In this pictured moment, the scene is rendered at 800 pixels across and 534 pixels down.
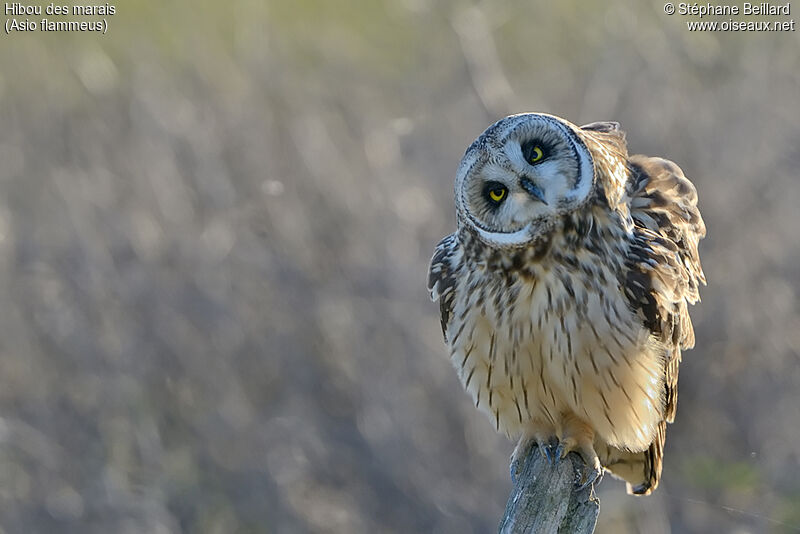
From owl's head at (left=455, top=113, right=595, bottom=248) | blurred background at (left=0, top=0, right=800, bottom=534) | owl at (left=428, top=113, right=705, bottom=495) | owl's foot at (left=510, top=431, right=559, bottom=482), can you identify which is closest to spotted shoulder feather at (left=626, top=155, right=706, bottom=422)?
owl at (left=428, top=113, right=705, bottom=495)

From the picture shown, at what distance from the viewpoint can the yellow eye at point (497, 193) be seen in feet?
9.94

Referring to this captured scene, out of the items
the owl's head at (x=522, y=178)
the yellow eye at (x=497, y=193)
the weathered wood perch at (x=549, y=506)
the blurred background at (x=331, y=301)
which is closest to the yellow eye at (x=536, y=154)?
the owl's head at (x=522, y=178)

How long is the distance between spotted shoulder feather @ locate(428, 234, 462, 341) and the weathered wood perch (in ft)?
2.49

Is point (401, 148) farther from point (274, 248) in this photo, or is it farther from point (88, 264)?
point (88, 264)

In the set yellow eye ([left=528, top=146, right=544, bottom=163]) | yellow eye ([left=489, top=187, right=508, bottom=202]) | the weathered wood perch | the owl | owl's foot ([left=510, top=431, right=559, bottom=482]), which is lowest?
owl's foot ([left=510, top=431, right=559, bottom=482])

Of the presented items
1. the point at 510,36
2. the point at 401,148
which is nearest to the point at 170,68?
the point at 401,148

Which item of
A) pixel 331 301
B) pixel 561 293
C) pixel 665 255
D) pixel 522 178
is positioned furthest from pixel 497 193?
pixel 331 301

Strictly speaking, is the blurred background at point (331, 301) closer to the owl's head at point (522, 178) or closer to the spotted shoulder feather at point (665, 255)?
the spotted shoulder feather at point (665, 255)

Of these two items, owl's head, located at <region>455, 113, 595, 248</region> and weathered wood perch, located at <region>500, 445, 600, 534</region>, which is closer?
weathered wood perch, located at <region>500, 445, 600, 534</region>

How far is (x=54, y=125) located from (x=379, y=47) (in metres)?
2.32

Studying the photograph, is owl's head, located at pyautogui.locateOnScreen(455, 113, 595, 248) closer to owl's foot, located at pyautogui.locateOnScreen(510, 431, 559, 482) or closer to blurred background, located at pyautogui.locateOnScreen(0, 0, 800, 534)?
owl's foot, located at pyautogui.locateOnScreen(510, 431, 559, 482)

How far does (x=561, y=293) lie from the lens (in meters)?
3.16

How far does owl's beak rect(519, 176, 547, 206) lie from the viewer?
2990 mm

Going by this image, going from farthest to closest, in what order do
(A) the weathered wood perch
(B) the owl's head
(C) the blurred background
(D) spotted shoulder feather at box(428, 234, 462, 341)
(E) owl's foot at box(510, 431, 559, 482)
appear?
(C) the blurred background → (D) spotted shoulder feather at box(428, 234, 462, 341) → (E) owl's foot at box(510, 431, 559, 482) → (B) the owl's head → (A) the weathered wood perch
